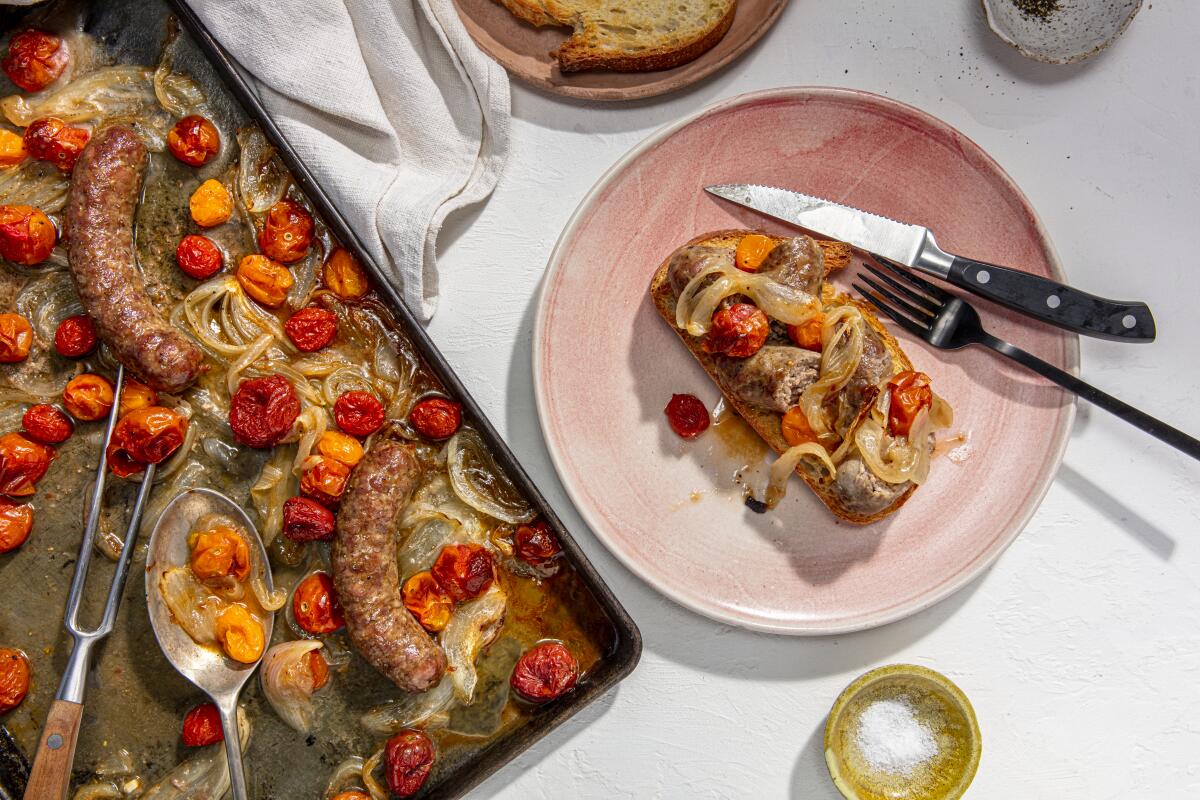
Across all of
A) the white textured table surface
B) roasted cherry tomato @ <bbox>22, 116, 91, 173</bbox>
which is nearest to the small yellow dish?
the white textured table surface

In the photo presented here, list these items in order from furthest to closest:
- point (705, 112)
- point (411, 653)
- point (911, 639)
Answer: point (911, 639)
point (705, 112)
point (411, 653)

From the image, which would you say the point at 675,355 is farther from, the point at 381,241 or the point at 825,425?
the point at 381,241

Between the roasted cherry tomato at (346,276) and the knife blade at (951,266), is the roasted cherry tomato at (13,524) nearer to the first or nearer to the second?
the roasted cherry tomato at (346,276)

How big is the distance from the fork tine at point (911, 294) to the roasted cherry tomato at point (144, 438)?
303cm

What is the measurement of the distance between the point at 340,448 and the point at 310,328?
0.52 meters

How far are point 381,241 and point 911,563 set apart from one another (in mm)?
2698

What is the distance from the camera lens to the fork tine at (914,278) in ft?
13.0

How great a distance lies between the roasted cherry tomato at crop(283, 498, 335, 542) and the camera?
147 inches

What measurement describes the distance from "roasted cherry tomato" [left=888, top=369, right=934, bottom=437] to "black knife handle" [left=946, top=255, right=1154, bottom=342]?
1.79 feet

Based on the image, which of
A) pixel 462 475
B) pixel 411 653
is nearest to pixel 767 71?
pixel 462 475

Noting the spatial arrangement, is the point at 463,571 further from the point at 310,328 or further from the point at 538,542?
the point at 310,328

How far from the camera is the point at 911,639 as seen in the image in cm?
418

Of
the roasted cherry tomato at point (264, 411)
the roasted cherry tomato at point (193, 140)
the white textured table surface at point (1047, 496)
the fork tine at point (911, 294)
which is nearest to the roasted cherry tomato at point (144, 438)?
the roasted cherry tomato at point (264, 411)

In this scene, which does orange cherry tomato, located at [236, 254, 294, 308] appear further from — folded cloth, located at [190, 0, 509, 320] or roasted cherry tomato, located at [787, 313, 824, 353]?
roasted cherry tomato, located at [787, 313, 824, 353]
